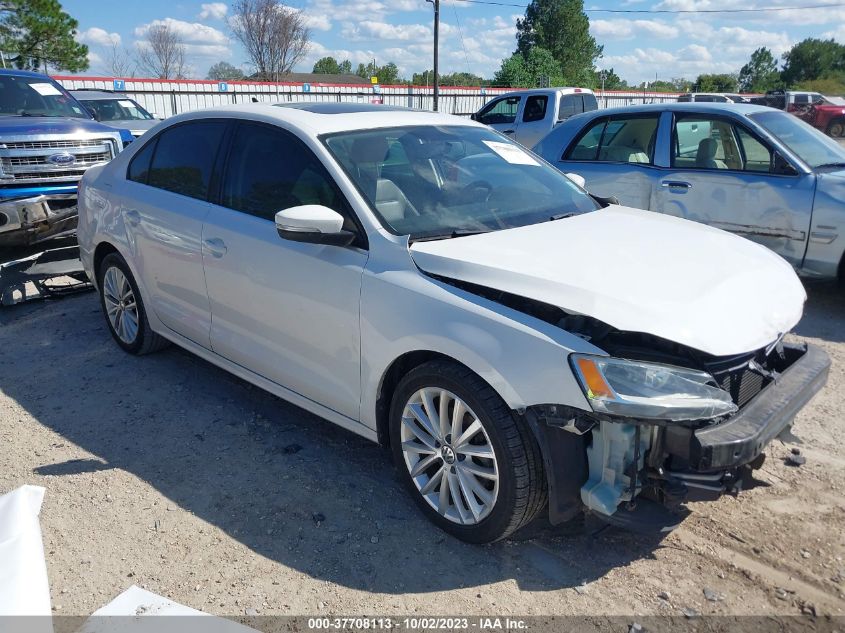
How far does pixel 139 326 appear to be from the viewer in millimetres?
4941

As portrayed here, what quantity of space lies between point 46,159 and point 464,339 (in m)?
6.85

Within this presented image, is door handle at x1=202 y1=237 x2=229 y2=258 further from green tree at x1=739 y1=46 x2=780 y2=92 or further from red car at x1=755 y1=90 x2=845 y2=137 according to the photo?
green tree at x1=739 y1=46 x2=780 y2=92

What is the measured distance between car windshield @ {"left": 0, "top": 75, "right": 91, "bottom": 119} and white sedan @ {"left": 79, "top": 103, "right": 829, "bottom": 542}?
17.9 ft

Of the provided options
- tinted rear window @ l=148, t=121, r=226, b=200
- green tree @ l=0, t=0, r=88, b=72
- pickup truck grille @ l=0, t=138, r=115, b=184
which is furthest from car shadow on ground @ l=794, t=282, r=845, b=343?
green tree @ l=0, t=0, r=88, b=72

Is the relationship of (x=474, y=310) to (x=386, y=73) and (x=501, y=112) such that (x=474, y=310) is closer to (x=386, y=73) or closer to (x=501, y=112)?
(x=501, y=112)

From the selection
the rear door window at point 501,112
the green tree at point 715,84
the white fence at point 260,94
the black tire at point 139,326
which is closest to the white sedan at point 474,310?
the black tire at point 139,326

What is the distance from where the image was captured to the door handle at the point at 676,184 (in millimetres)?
6500

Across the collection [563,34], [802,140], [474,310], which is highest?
[563,34]

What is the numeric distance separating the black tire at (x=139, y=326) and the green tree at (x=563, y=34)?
64396mm

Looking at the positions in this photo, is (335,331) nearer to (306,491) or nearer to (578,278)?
(306,491)

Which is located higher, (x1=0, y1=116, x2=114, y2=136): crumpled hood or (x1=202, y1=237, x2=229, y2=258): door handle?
(x1=0, y1=116, x2=114, y2=136): crumpled hood

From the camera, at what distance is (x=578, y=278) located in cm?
280

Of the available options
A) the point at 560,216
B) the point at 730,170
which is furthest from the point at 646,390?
the point at 730,170

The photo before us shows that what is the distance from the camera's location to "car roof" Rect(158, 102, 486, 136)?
371 cm
